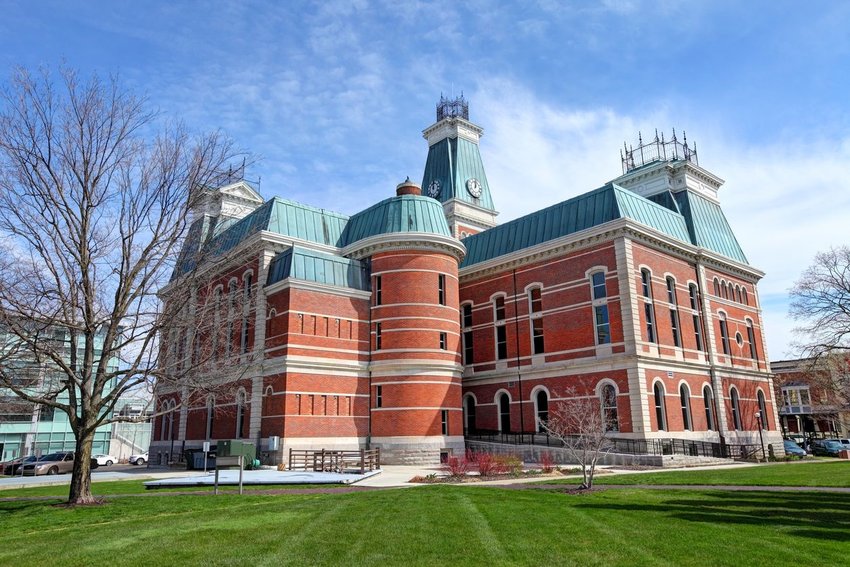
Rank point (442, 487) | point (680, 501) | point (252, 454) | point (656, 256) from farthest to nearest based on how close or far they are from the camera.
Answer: point (656, 256), point (252, 454), point (442, 487), point (680, 501)

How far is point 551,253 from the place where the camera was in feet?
122

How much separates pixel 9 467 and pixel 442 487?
104 feet

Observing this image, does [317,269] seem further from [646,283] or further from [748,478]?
[748,478]

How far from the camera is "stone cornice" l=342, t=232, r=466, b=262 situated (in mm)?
35938

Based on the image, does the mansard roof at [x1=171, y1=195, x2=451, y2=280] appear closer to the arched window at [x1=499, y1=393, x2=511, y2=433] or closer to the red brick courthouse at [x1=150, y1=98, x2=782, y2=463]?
the red brick courthouse at [x1=150, y1=98, x2=782, y2=463]

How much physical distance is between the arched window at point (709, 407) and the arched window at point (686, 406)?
1977 mm

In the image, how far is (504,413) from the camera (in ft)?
128

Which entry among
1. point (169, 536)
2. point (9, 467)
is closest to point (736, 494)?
point (169, 536)

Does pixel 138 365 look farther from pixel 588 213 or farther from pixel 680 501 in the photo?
pixel 588 213

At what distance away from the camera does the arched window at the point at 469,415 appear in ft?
134

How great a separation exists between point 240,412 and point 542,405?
1814 centimetres

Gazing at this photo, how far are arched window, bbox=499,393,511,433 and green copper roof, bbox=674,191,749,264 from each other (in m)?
16.2

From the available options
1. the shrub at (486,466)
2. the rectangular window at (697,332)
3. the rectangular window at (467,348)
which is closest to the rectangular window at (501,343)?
the rectangular window at (467,348)

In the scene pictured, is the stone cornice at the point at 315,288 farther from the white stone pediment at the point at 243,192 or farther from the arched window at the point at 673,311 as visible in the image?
the arched window at the point at 673,311
